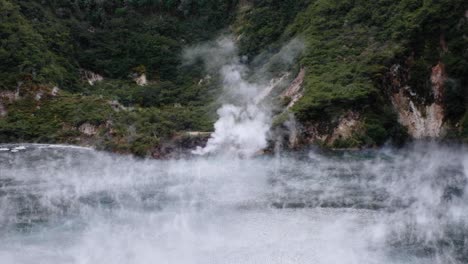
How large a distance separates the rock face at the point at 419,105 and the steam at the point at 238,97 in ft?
50.8

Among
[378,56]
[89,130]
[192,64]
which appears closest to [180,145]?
[89,130]

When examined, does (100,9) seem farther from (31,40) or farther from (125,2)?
(31,40)

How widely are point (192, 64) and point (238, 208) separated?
5666 centimetres

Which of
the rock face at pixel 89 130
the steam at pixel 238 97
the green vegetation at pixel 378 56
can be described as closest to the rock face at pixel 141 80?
the steam at pixel 238 97

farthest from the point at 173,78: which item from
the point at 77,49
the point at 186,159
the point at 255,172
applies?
the point at 255,172

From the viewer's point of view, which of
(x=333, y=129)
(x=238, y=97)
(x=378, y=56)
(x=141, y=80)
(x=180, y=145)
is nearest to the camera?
(x=180, y=145)

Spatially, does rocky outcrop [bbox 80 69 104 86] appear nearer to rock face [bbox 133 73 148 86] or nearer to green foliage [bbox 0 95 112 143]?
rock face [bbox 133 73 148 86]

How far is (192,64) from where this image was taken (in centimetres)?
11112

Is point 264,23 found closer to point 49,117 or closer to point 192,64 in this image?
point 192,64

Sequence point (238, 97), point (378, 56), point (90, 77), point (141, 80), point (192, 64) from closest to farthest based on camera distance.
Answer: point (378, 56) → point (238, 97) → point (90, 77) → point (141, 80) → point (192, 64)

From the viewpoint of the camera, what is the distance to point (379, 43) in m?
90.8

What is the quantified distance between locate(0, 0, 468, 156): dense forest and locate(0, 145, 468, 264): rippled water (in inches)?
252

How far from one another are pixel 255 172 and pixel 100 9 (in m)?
55.3

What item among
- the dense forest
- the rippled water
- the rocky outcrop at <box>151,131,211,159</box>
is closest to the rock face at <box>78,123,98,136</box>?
the dense forest
